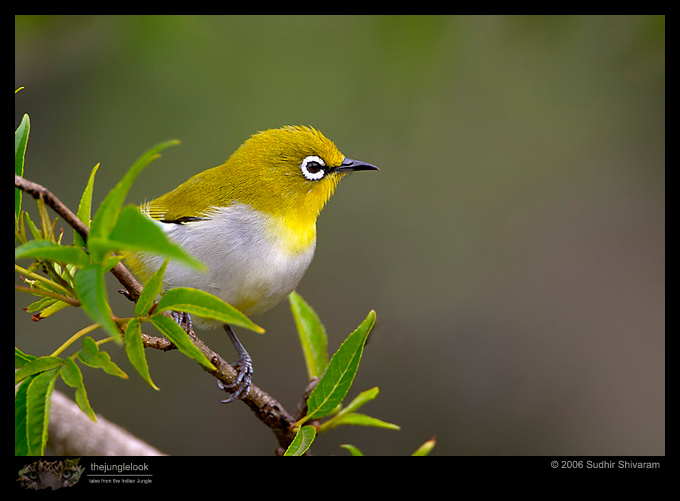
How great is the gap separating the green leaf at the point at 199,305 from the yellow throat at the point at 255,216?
4.20 ft

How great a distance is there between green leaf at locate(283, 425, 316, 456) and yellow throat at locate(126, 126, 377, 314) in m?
1.00

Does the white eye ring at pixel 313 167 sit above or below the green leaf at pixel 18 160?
below

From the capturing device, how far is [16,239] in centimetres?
212

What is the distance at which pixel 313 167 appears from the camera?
152 inches

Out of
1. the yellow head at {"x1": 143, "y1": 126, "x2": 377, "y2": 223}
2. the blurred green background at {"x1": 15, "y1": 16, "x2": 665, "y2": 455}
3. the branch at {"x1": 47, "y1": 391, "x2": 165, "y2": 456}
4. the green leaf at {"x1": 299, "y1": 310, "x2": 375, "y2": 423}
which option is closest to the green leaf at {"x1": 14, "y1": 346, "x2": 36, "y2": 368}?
the green leaf at {"x1": 299, "y1": 310, "x2": 375, "y2": 423}

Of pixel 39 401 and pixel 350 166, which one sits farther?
pixel 350 166

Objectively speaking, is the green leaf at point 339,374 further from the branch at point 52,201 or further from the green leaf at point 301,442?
the branch at point 52,201

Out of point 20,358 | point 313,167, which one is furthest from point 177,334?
point 313,167

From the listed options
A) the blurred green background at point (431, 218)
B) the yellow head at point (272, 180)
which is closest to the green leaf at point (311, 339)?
the yellow head at point (272, 180)

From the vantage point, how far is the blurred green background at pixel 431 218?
6.21 metres

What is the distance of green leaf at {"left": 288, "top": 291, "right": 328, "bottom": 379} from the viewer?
3264mm

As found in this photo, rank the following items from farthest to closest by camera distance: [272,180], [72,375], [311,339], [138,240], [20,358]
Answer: [272,180]
[311,339]
[20,358]
[72,375]
[138,240]

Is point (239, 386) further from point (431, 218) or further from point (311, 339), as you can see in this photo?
point (431, 218)

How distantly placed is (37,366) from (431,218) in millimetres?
5457
